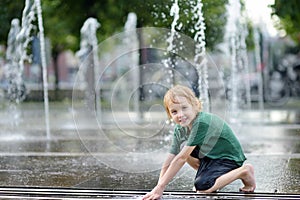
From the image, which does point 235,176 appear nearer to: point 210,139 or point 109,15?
point 210,139

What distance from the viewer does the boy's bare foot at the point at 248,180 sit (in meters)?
4.06

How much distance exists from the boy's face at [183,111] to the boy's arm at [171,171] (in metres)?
0.19

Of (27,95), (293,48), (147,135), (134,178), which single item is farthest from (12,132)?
(293,48)

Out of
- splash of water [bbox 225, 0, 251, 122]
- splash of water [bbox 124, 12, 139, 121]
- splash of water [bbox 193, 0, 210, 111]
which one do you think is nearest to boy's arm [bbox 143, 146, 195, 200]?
splash of water [bbox 193, 0, 210, 111]

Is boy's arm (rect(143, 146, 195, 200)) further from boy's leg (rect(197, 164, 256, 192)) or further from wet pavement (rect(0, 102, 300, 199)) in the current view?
boy's leg (rect(197, 164, 256, 192))

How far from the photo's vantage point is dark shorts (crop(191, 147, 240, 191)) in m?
4.09

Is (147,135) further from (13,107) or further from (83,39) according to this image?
(83,39)

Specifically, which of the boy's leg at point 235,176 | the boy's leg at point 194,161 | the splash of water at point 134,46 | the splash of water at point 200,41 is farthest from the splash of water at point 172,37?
the boy's leg at point 235,176

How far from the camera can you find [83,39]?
1803 cm

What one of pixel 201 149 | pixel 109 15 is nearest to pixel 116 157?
pixel 201 149

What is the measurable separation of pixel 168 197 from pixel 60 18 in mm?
14492

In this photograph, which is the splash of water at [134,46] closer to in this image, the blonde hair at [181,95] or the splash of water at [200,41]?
the splash of water at [200,41]

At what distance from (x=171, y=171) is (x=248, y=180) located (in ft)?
1.92

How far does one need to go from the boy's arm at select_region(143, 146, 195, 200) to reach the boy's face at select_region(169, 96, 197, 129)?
7.5 inches
